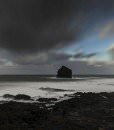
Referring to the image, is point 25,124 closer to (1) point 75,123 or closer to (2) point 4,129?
(2) point 4,129

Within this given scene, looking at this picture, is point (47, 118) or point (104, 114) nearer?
point (47, 118)

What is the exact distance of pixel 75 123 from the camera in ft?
60.8

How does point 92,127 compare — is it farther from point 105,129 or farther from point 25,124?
point 25,124

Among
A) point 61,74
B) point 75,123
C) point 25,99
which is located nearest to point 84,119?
point 75,123

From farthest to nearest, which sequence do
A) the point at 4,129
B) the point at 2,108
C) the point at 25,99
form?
the point at 25,99 → the point at 2,108 → the point at 4,129

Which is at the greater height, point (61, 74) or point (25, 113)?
point (61, 74)

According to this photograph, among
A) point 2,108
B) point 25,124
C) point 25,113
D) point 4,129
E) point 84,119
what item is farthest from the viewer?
point 2,108

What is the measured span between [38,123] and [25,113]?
12.1ft

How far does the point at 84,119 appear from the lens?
796 inches

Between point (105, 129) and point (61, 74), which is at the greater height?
point (61, 74)

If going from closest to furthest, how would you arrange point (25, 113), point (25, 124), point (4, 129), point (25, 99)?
point (4, 129) < point (25, 124) < point (25, 113) < point (25, 99)

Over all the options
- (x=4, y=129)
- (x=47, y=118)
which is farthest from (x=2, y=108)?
(x=4, y=129)

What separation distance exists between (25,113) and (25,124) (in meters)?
3.84

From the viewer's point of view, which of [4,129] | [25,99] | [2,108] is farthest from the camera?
[25,99]
